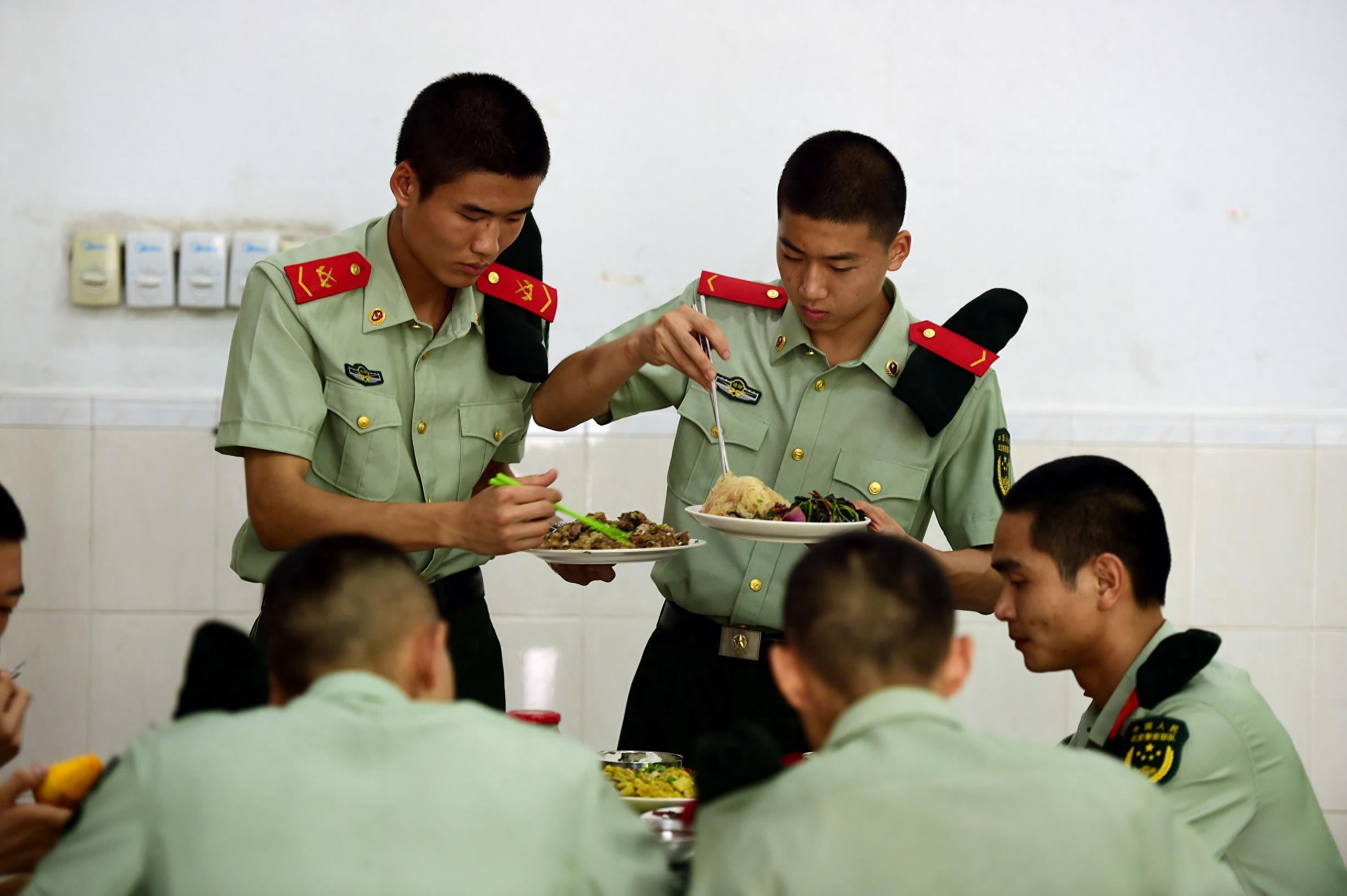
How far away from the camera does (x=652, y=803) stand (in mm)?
1773

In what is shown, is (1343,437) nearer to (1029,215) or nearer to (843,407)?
(1029,215)

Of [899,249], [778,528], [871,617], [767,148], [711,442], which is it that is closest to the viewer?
[871,617]

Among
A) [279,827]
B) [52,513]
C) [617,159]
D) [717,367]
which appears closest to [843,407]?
[717,367]

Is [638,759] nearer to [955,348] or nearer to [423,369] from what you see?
[423,369]

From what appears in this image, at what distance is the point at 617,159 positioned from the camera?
3480 millimetres

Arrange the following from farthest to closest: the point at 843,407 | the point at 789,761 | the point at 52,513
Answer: the point at 52,513, the point at 843,407, the point at 789,761

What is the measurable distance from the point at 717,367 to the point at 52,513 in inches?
77.4

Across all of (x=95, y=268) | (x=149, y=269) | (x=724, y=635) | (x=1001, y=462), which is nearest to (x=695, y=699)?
(x=724, y=635)

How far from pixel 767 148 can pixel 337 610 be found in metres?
2.40

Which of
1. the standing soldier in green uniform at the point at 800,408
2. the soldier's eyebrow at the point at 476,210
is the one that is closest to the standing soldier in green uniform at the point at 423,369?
the soldier's eyebrow at the point at 476,210

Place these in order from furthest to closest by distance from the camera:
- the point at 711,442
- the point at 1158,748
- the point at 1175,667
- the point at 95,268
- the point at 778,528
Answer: the point at 95,268
the point at 711,442
the point at 778,528
the point at 1175,667
the point at 1158,748

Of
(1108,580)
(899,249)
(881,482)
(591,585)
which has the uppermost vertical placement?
(899,249)

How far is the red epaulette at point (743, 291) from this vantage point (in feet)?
8.79

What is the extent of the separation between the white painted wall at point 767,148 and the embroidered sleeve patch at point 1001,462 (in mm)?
1108
